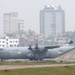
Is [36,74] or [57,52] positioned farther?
[57,52]

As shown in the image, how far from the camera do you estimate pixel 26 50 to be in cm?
10231

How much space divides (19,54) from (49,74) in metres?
57.6

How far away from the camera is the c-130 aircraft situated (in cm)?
10019

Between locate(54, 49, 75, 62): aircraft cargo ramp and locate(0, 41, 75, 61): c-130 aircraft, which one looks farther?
locate(0, 41, 75, 61): c-130 aircraft

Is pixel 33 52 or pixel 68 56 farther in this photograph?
pixel 33 52

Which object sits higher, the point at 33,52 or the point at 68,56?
the point at 33,52

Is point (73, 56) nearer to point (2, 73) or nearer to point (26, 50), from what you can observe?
point (26, 50)

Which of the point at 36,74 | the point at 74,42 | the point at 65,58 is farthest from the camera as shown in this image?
the point at 74,42

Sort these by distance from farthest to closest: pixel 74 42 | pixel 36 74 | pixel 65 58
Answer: pixel 74 42, pixel 65 58, pixel 36 74

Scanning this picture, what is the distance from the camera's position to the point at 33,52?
103 m

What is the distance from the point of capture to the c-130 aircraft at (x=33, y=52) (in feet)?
329

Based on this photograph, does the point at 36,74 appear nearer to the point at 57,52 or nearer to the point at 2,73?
the point at 2,73

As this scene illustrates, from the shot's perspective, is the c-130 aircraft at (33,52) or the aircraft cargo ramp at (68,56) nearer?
the aircraft cargo ramp at (68,56)

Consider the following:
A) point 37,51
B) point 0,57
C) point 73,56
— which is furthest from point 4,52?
point 73,56
